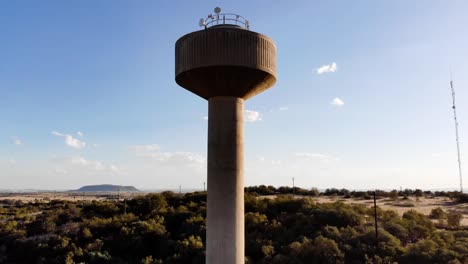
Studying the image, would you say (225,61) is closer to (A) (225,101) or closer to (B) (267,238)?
(A) (225,101)

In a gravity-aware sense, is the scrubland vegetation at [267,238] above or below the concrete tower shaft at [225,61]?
below

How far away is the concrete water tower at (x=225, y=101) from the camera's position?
1107cm

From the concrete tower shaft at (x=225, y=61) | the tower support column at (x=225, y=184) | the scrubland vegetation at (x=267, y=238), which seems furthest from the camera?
the scrubland vegetation at (x=267, y=238)

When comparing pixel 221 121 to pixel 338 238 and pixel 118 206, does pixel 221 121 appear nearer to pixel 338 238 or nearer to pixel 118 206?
pixel 338 238

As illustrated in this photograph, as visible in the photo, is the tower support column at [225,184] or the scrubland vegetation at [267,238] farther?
the scrubland vegetation at [267,238]

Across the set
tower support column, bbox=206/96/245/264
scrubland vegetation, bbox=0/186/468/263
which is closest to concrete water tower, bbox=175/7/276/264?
tower support column, bbox=206/96/245/264

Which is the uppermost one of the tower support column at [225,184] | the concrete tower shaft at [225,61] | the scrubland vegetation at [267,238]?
the concrete tower shaft at [225,61]

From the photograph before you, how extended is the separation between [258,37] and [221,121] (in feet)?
9.27

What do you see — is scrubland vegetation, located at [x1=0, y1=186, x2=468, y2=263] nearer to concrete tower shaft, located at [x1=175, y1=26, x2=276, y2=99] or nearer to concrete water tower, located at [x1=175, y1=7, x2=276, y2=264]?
concrete water tower, located at [x1=175, y1=7, x2=276, y2=264]

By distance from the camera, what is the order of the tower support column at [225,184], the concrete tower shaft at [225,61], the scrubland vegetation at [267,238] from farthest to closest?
the scrubland vegetation at [267,238] < the tower support column at [225,184] < the concrete tower shaft at [225,61]

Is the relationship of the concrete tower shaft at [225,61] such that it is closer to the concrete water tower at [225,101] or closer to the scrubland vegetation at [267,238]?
the concrete water tower at [225,101]

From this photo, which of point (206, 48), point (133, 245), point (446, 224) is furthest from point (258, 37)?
point (446, 224)

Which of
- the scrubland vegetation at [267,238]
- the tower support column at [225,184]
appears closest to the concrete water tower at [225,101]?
the tower support column at [225,184]

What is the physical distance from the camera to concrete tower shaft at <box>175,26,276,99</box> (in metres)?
11.0
